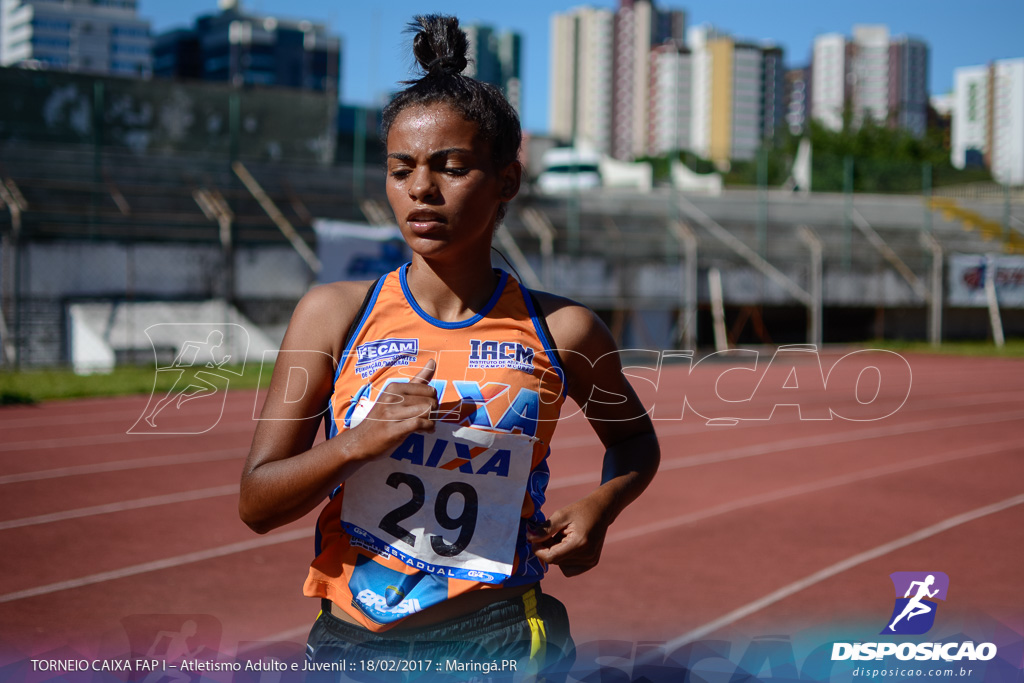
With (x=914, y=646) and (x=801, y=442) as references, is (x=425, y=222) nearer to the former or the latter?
(x=914, y=646)

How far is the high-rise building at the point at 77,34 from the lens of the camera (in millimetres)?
94562

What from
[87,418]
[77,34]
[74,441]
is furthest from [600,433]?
[77,34]

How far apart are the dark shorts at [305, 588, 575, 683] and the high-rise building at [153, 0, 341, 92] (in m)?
100.0

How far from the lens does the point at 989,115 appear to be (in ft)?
258

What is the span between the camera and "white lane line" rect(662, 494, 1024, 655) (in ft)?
14.4

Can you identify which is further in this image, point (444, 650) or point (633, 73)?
point (633, 73)

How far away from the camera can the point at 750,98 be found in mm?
122750

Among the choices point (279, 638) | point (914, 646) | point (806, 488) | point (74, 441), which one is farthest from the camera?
point (74, 441)

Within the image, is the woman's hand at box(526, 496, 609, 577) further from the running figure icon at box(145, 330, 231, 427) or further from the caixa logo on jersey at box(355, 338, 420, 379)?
the running figure icon at box(145, 330, 231, 427)

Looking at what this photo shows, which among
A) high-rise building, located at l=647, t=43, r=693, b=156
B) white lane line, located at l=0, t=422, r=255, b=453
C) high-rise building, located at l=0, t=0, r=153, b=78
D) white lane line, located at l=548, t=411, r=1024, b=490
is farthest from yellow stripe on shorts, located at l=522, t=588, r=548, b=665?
high-rise building, located at l=647, t=43, r=693, b=156

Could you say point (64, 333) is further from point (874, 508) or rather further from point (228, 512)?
point (874, 508)

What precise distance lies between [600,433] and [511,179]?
1.87 feet

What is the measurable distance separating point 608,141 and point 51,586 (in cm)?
12920

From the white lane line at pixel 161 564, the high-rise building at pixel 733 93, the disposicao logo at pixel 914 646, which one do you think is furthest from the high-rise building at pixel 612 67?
the disposicao logo at pixel 914 646
